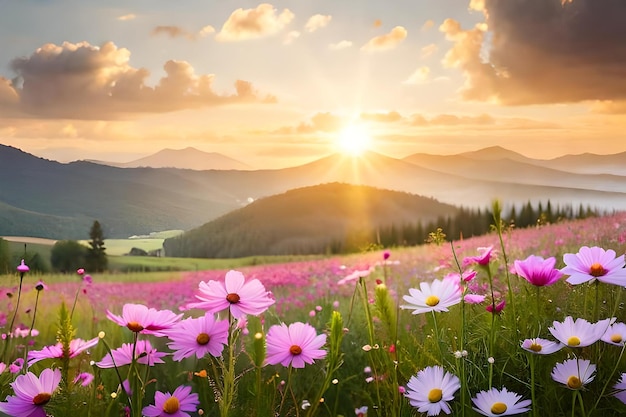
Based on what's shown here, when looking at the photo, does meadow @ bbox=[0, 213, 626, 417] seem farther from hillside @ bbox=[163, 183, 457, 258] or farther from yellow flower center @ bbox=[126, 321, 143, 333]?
hillside @ bbox=[163, 183, 457, 258]

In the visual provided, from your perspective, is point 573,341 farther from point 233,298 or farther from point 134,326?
point 134,326

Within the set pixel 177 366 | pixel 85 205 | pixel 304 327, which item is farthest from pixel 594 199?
pixel 85 205

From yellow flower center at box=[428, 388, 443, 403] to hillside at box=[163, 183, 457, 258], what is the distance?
7058 millimetres

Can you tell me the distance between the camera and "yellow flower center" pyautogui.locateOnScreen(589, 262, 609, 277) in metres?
1.20

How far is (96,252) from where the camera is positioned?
777 centimetres

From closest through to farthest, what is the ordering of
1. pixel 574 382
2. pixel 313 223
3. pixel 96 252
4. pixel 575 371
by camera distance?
1. pixel 574 382
2. pixel 575 371
3. pixel 96 252
4. pixel 313 223

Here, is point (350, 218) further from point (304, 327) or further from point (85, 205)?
point (304, 327)

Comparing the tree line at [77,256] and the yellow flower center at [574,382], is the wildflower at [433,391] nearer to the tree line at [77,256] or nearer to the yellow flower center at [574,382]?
the yellow flower center at [574,382]

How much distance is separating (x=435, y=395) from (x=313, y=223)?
336 inches

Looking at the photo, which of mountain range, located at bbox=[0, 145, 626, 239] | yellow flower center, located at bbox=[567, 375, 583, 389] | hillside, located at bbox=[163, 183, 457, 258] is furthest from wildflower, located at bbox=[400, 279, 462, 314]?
hillside, located at bbox=[163, 183, 457, 258]

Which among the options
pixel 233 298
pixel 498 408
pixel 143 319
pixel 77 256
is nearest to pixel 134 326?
pixel 143 319

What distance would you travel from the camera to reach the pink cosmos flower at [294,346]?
116 centimetres

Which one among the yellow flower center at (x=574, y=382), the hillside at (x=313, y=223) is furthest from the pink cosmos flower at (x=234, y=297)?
the hillside at (x=313, y=223)

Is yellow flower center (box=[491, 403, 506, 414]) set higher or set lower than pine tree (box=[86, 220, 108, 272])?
higher
